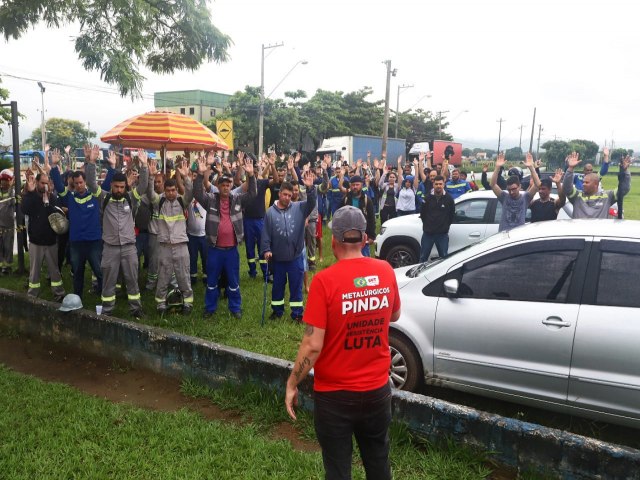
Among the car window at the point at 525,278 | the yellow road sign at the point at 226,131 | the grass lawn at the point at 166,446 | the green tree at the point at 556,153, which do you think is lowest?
the grass lawn at the point at 166,446

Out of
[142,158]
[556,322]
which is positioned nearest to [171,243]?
[142,158]

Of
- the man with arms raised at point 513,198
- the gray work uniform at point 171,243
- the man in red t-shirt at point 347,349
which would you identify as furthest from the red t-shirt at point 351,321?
the man with arms raised at point 513,198

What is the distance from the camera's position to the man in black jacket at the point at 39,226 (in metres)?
6.66

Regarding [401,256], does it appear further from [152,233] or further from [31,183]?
[31,183]

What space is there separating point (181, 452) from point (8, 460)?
119 cm

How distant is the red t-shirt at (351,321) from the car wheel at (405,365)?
1.73m

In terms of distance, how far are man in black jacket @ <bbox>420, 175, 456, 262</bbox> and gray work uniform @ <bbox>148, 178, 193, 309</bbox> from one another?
366 cm

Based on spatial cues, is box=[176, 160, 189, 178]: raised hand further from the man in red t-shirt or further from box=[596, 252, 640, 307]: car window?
box=[596, 252, 640, 307]: car window

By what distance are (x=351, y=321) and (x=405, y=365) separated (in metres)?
2.01

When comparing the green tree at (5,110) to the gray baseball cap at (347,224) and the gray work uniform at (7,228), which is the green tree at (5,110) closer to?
the gray work uniform at (7,228)

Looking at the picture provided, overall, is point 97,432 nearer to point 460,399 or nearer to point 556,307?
point 460,399

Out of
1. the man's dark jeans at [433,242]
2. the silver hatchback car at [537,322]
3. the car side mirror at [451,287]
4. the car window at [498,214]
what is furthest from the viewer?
the car window at [498,214]

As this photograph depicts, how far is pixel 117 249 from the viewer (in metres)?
5.98

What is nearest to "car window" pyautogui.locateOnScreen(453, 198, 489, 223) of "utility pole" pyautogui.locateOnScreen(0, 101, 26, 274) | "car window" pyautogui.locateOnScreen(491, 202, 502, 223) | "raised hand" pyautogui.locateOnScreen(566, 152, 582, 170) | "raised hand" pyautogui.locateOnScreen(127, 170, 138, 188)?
"car window" pyautogui.locateOnScreen(491, 202, 502, 223)
